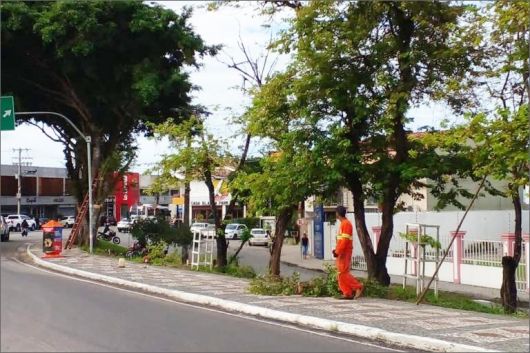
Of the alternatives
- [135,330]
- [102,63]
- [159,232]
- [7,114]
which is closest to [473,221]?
[159,232]

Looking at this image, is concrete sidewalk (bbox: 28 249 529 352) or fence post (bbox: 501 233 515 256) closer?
concrete sidewalk (bbox: 28 249 529 352)

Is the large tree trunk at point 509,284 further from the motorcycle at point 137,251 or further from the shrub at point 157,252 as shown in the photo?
the motorcycle at point 137,251

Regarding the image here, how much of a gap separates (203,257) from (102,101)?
10532 millimetres

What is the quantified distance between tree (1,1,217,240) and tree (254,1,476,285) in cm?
1330

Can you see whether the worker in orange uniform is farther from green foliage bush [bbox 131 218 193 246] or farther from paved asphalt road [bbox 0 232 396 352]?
green foliage bush [bbox 131 218 193 246]

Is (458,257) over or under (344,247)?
under

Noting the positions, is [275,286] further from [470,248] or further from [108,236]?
[108,236]

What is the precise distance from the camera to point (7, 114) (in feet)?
77.4

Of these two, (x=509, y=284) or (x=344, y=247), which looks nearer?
(x=344, y=247)

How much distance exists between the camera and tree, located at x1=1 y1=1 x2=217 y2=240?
2669 centimetres

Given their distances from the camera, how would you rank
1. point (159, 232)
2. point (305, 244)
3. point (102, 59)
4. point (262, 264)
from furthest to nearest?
1. point (305, 244)
2. point (262, 264)
3. point (102, 59)
4. point (159, 232)

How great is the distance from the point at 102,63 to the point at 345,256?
19.7 meters

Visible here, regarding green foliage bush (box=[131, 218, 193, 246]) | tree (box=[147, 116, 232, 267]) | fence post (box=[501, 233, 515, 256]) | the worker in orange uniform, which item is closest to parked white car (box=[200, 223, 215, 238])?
tree (box=[147, 116, 232, 267])

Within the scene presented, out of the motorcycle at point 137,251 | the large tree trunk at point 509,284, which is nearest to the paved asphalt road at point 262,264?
the motorcycle at point 137,251
